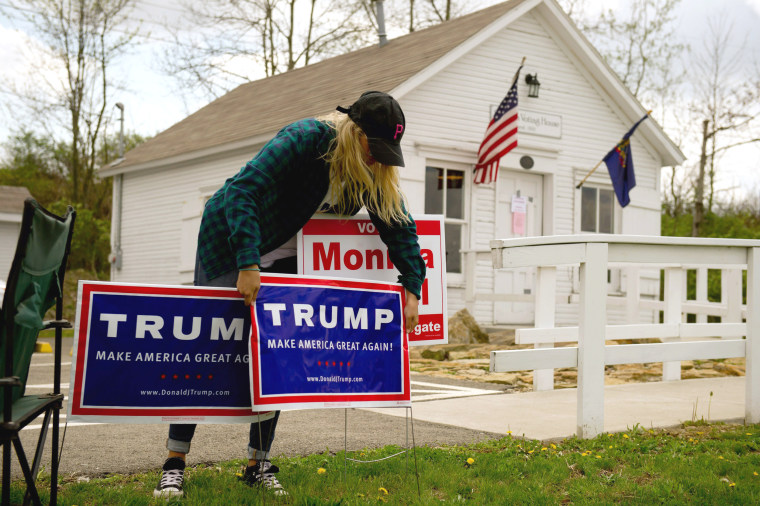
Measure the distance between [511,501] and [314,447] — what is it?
1.57 metres

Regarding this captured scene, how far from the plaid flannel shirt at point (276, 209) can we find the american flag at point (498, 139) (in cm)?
1029

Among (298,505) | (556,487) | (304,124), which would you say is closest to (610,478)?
(556,487)

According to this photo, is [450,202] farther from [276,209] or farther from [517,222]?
[276,209]

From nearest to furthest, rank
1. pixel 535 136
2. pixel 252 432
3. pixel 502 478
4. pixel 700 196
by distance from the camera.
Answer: pixel 252 432, pixel 502 478, pixel 535 136, pixel 700 196

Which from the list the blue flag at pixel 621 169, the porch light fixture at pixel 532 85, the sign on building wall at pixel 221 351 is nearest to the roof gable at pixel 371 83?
the porch light fixture at pixel 532 85

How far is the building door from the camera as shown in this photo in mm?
15547

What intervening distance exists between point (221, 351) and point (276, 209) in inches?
26.6

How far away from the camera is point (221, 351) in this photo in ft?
12.0

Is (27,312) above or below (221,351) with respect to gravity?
above

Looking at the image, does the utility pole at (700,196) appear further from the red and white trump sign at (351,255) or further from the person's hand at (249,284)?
the person's hand at (249,284)

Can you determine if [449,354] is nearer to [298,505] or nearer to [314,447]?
[314,447]

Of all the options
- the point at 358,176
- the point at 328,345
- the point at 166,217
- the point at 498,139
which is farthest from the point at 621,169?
the point at 328,345

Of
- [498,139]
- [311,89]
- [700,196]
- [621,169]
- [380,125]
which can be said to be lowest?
[380,125]

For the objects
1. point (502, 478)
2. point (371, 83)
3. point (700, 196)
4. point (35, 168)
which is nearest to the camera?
point (502, 478)
